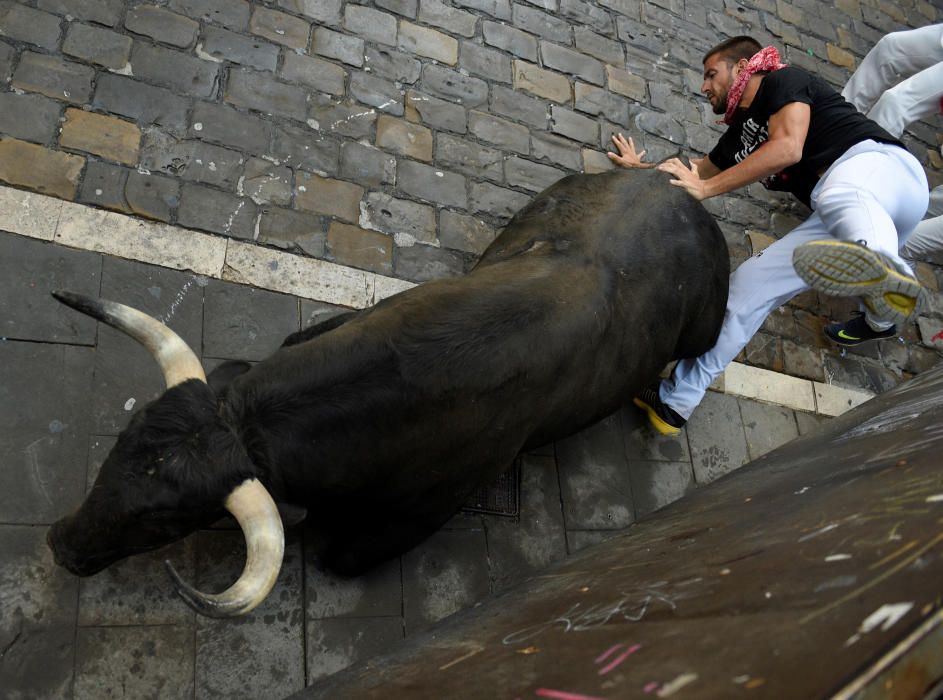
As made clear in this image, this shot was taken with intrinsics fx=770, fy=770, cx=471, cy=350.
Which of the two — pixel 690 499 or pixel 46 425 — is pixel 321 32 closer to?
pixel 46 425

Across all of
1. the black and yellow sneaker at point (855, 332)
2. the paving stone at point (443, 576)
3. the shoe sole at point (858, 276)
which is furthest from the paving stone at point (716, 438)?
the paving stone at point (443, 576)

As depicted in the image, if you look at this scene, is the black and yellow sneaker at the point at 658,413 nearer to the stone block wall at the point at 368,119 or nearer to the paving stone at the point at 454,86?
the stone block wall at the point at 368,119

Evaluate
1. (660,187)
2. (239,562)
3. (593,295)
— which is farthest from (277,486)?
(660,187)

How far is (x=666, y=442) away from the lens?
533 centimetres

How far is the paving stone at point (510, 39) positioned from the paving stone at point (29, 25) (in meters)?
3.22

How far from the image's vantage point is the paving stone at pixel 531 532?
440cm

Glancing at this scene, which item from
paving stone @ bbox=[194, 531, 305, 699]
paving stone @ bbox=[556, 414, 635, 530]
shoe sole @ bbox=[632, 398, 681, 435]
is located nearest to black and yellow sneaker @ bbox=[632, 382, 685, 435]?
shoe sole @ bbox=[632, 398, 681, 435]

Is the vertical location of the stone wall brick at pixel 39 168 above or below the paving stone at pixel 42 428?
above

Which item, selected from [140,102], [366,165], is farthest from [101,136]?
[366,165]

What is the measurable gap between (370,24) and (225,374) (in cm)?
350

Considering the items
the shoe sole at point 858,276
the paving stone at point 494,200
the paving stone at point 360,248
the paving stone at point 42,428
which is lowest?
the paving stone at point 42,428

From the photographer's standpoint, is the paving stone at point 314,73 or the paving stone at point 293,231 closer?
the paving stone at point 293,231

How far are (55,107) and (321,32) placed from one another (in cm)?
198

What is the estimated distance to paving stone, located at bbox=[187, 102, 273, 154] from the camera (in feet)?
16.3
